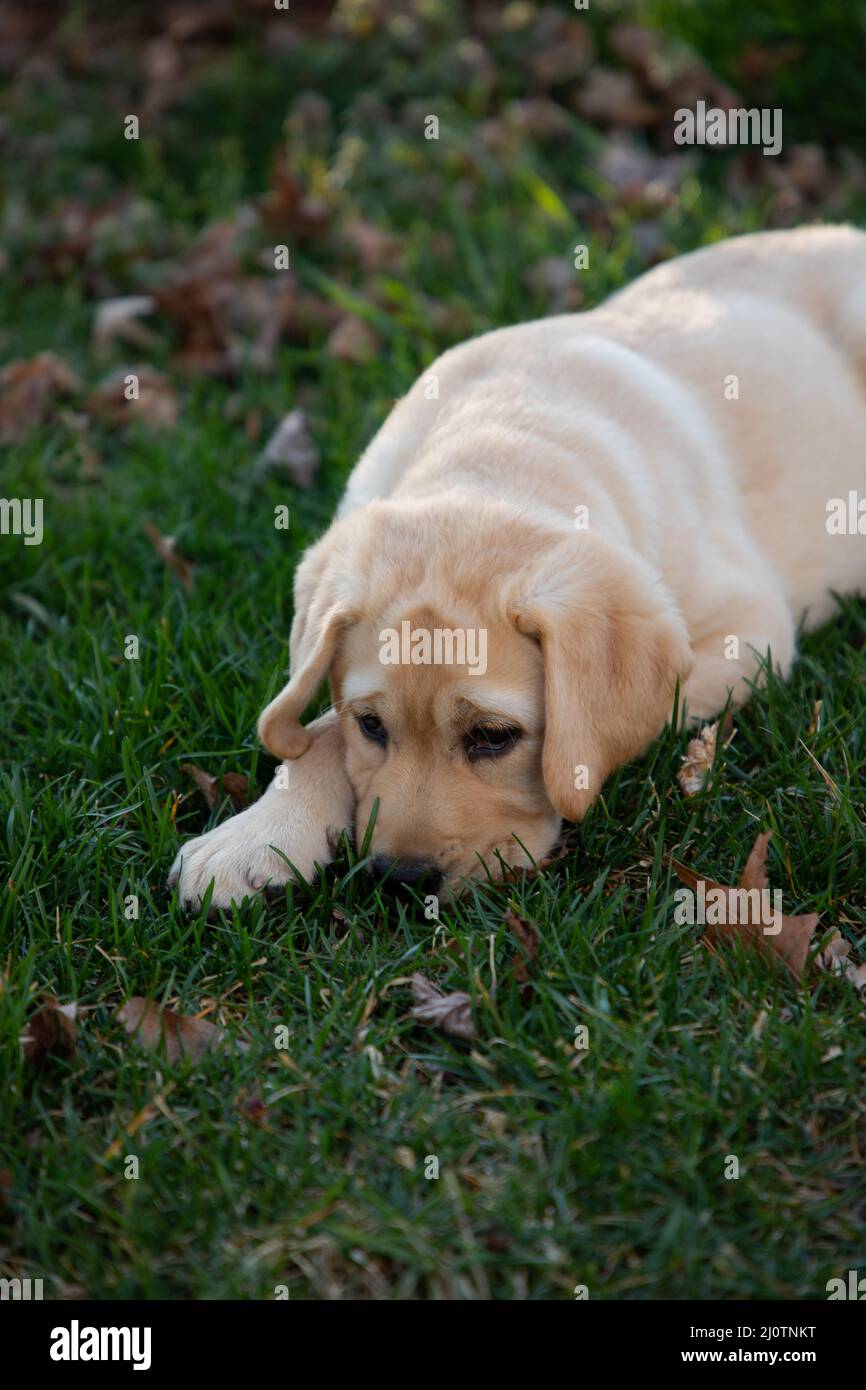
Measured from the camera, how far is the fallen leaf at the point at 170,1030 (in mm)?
3168

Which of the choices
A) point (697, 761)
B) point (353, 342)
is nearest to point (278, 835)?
point (697, 761)

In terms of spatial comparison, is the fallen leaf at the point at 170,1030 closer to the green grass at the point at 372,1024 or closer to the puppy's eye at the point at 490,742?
the green grass at the point at 372,1024

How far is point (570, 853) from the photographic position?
147 inches

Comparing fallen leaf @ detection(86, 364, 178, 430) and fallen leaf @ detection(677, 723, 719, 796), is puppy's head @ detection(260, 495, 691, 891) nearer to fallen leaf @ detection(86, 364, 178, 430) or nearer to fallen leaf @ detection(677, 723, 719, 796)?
fallen leaf @ detection(677, 723, 719, 796)

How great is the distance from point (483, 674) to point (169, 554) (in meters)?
2.01

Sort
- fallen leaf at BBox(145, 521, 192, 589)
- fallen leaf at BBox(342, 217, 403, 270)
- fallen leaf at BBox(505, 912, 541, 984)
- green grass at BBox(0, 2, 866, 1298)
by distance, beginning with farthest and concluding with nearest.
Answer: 1. fallen leaf at BBox(342, 217, 403, 270)
2. fallen leaf at BBox(145, 521, 192, 589)
3. fallen leaf at BBox(505, 912, 541, 984)
4. green grass at BBox(0, 2, 866, 1298)

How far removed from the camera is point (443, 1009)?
10.5ft

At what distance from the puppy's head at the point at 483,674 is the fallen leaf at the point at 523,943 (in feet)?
0.58

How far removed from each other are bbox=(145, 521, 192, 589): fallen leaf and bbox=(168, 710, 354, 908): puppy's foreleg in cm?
138

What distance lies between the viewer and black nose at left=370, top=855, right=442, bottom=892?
11.2 feet

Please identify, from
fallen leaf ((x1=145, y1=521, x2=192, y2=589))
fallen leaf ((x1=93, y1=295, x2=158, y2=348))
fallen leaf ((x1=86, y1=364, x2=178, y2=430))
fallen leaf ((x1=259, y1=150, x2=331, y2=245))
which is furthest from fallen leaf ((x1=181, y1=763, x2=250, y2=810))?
fallen leaf ((x1=259, y1=150, x2=331, y2=245))

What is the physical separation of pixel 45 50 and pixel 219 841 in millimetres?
7568

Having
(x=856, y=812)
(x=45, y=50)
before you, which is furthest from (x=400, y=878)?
(x=45, y=50)

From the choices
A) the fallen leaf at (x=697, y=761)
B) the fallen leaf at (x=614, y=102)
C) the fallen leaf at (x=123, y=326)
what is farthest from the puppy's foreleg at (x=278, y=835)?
the fallen leaf at (x=614, y=102)
